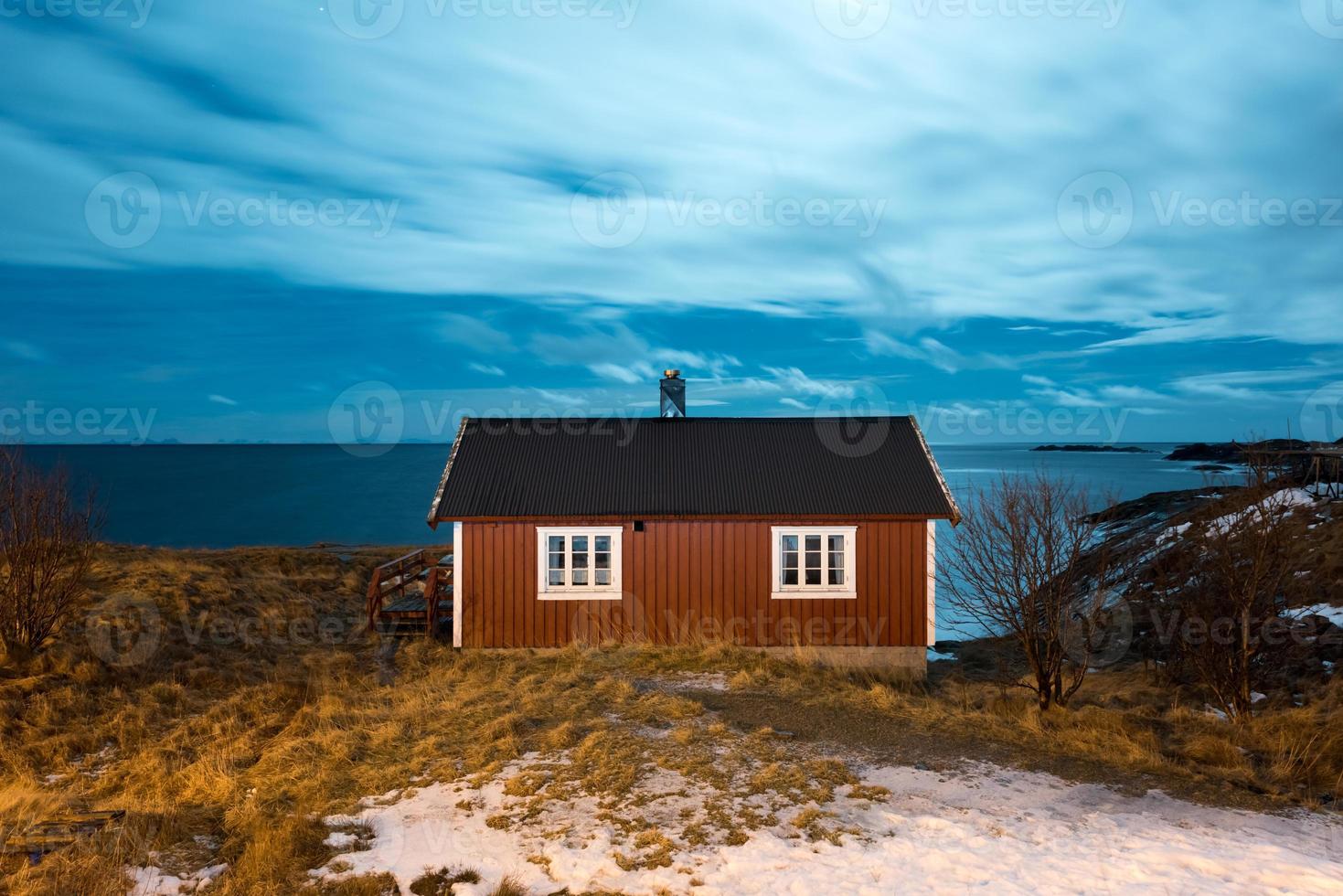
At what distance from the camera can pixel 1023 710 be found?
36.8 ft

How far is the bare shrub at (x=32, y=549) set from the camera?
12609mm

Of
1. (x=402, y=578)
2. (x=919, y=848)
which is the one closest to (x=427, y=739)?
(x=919, y=848)

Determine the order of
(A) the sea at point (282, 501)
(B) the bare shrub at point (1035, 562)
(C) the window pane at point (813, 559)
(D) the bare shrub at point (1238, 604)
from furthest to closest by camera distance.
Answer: (A) the sea at point (282, 501)
(C) the window pane at point (813, 559)
(B) the bare shrub at point (1035, 562)
(D) the bare shrub at point (1238, 604)

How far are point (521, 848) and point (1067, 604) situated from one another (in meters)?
8.39

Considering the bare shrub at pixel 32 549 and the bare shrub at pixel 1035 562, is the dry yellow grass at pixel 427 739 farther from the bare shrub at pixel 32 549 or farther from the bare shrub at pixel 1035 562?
the bare shrub at pixel 1035 562

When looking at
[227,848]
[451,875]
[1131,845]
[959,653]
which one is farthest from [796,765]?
[959,653]

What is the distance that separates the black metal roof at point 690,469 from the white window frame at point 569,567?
362 mm

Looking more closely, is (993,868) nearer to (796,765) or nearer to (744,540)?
(796,765)

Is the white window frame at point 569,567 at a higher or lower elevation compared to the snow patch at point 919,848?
higher


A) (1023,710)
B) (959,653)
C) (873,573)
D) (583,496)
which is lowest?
(959,653)

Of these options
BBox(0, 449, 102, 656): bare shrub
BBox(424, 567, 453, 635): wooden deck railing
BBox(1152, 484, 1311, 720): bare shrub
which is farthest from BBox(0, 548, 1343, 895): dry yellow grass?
BBox(424, 567, 453, 635): wooden deck railing

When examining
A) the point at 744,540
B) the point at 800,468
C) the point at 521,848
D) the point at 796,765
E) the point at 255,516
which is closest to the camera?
the point at 521,848

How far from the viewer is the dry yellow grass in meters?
7.00

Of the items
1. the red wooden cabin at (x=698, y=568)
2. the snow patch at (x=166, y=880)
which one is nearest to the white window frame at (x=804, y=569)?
the red wooden cabin at (x=698, y=568)
